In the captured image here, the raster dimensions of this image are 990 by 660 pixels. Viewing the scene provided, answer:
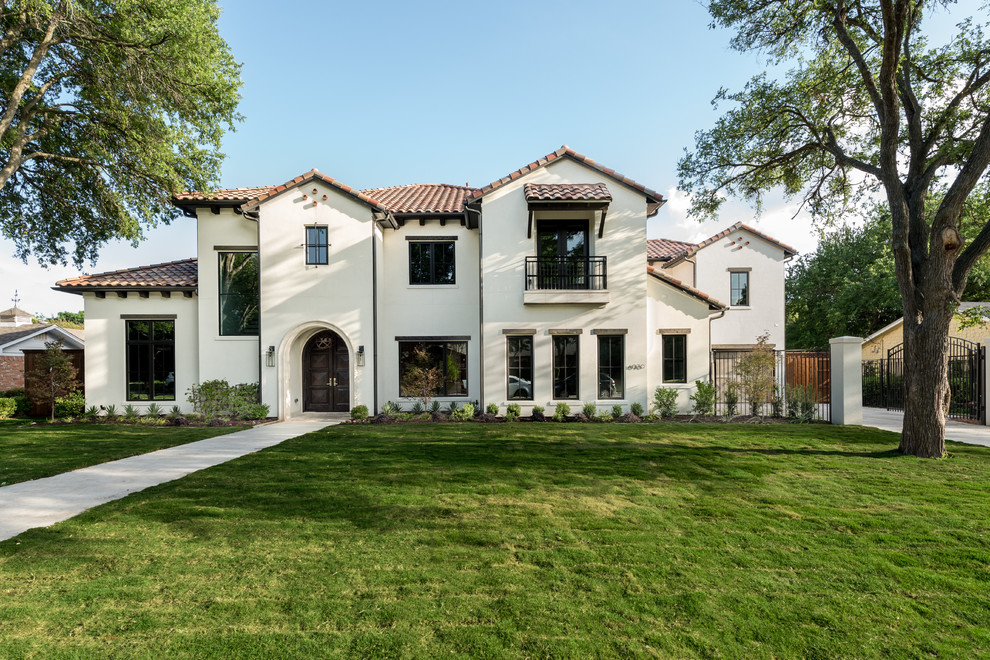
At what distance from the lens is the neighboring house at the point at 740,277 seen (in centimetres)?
2198

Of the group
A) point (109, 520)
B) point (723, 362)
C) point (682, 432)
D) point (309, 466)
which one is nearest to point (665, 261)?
point (723, 362)

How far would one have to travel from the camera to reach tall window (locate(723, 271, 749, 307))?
22.2m

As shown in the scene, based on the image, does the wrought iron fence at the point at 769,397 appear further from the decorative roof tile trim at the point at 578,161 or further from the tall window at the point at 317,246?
the tall window at the point at 317,246

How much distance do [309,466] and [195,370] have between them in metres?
9.77

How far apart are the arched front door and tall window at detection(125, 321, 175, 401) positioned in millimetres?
4426

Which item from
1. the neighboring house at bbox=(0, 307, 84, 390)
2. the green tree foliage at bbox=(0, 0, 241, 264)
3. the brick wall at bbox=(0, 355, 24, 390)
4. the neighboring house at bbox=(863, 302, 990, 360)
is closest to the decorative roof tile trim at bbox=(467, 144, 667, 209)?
the green tree foliage at bbox=(0, 0, 241, 264)

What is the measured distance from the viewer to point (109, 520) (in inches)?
209

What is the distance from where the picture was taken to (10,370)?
2441 centimetres

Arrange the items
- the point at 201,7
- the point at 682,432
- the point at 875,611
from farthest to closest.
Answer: the point at 201,7
the point at 682,432
the point at 875,611

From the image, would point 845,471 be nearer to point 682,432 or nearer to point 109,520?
point 682,432

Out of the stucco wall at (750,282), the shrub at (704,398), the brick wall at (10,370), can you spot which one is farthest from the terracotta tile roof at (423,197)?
the brick wall at (10,370)

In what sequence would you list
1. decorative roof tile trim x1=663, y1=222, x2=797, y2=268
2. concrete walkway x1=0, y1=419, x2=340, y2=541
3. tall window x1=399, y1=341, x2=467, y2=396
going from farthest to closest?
decorative roof tile trim x1=663, y1=222, x2=797, y2=268 < tall window x1=399, y1=341, x2=467, y2=396 < concrete walkway x1=0, y1=419, x2=340, y2=541

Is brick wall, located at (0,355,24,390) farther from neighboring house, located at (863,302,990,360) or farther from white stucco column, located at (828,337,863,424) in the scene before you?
neighboring house, located at (863,302,990,360)

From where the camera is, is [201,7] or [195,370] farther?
[195,370]
